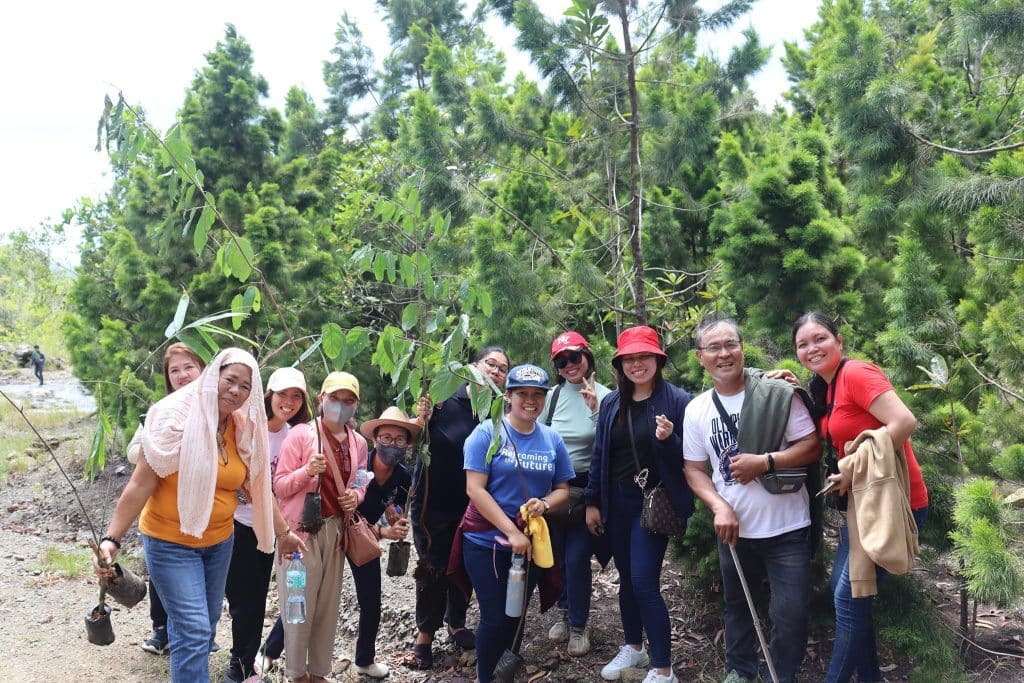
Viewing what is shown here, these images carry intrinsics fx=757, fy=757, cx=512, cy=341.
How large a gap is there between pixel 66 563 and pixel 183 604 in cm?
580

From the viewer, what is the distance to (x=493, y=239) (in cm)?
532

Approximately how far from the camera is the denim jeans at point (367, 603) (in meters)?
4.18

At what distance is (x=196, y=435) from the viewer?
316 centimetres

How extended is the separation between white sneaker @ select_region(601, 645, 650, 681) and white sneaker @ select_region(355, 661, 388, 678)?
1277 millimetres

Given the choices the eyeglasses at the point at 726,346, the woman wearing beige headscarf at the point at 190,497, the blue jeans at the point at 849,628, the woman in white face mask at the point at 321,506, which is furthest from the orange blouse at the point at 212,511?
the blue jeans at the point at 849,628

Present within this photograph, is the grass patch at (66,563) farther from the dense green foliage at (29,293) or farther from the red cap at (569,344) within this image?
the dense green foliage at (29,293)

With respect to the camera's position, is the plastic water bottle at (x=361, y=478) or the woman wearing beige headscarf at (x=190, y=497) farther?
the plastic water bottle at (x=361, y=478)

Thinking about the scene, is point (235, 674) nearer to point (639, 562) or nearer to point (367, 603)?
point (367, 603)

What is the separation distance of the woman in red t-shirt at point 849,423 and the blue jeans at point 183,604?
270cm

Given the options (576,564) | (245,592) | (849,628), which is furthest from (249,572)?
(849,628)

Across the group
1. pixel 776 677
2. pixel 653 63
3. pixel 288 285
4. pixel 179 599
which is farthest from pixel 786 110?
pixel 179 599

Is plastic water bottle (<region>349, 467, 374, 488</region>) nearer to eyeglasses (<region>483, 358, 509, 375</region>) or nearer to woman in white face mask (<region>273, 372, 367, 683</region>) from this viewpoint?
woman in white face mask (<region>273, 372, 367, 683</region>)

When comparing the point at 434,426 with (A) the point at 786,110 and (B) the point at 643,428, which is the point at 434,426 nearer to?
(B) the point at 643,428

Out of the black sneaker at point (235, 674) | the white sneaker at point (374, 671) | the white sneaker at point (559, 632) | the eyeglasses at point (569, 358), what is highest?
the eyeglasses at point (569, 358)
